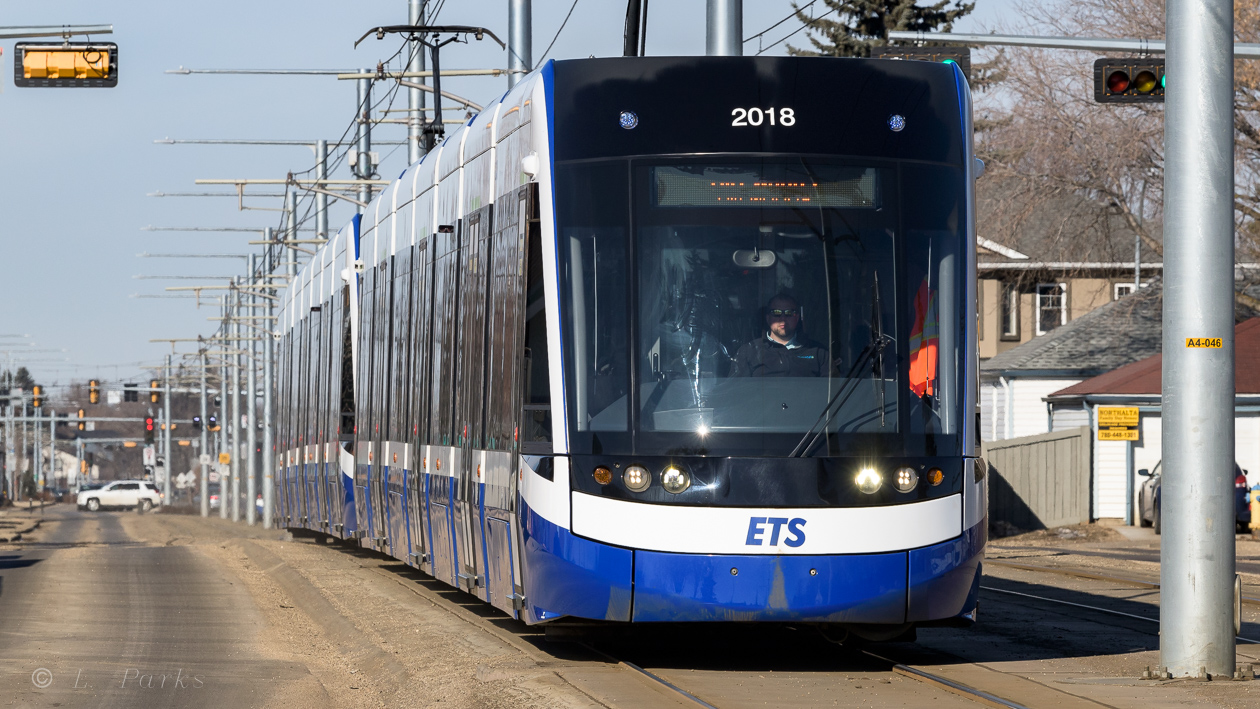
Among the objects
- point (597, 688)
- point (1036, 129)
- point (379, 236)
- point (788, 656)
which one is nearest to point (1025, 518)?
point (1036, 129)

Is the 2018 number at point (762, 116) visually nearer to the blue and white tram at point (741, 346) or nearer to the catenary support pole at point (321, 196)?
the blue and white tram at point (741, 346)

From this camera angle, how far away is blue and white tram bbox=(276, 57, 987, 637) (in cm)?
994

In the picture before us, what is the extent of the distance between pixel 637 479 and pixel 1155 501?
24.4 m

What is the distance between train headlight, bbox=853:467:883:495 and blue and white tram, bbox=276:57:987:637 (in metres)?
0.01

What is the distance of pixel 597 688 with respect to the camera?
984cm

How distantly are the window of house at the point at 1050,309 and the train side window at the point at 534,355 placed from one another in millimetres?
39487

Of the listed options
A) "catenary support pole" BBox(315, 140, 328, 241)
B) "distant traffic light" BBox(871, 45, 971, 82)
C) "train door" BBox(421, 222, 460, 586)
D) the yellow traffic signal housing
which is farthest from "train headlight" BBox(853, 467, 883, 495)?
"catenary support pole" BBox(315, 140, 328, 241)

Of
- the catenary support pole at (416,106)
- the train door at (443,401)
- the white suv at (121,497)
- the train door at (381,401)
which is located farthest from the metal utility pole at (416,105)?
the white suv at (121,497)

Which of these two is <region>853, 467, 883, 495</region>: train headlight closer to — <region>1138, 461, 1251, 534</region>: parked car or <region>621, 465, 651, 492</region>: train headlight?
<region>621, 465, 651, 492</region>: train headlight

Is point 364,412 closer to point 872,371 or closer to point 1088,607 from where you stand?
point 1088,607

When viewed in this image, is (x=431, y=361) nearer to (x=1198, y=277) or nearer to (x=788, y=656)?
(x=788, y=656)

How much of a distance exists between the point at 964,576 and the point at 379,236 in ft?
32.7

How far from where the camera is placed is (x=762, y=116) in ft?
35.0

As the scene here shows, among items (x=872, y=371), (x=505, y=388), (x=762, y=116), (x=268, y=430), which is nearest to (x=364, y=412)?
(x=505, y=388)
